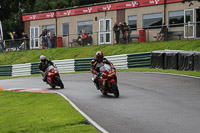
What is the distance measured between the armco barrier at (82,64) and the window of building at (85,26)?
23.2 ft

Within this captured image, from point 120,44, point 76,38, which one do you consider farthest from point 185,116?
point 76,38

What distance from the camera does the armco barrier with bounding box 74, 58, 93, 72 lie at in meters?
28.5

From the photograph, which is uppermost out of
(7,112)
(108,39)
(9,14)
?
(9,14)

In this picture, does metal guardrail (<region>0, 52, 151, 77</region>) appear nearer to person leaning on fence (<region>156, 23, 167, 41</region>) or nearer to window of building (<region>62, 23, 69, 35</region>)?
person leaning on fence (<region>156, 23, 167, 41</region>)

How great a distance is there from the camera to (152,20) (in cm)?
3125

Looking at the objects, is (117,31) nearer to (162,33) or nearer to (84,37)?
(162,33)

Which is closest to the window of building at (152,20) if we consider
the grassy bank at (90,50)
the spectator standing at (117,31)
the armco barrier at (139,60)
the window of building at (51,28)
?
the spectator standing at (117,31)

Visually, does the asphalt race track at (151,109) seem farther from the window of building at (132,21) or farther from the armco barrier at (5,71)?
the armco barrier at (5,71)

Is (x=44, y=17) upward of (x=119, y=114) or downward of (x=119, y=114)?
upward

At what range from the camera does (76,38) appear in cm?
3459

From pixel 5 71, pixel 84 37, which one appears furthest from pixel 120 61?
pixel 5 71

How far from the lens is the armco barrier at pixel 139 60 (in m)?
24.6

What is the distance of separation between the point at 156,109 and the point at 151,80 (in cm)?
834

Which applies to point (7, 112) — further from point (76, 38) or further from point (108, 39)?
point (76, 38)
